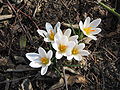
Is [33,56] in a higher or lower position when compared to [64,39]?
lower

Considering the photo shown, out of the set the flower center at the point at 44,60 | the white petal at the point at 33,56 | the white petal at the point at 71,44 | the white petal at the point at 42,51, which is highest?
the white petal at the point at 71,44

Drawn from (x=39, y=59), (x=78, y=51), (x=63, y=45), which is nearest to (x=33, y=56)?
(x=39, y=59)

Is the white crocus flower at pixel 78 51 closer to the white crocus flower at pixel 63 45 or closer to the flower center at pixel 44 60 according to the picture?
the white crocus flower at pixel 63 45

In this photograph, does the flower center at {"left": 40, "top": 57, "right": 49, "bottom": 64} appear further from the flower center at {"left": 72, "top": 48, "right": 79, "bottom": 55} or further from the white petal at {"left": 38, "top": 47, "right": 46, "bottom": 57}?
the flower center at {"left": 72, "top": 48, "right": 79, "bottom": 55}

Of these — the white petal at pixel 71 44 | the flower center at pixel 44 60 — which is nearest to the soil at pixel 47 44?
the flower center at pixel 44 60

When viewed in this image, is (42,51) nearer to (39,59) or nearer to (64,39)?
(39,59)

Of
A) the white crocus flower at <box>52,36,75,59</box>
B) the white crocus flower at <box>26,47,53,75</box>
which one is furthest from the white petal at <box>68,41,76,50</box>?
the white crocus flower at <box>26,47,53,75</box>

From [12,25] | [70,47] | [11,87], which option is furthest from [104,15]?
[11,87]

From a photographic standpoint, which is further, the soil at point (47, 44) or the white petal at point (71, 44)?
the soil at point (47, 44)
